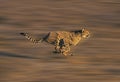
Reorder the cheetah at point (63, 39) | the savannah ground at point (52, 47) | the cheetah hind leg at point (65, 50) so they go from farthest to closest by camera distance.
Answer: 1. the cheetah hind leg at point (65, 50)
2. the cheetah at point (63, 39)
3. the savannah ground at point (52, 47)

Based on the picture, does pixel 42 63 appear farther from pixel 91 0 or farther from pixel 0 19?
pixel 91 0

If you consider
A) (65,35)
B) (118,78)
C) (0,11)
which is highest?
(0,11)

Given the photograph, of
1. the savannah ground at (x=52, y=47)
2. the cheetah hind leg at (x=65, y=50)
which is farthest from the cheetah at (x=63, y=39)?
the savannah ground at (x=52, y=47)

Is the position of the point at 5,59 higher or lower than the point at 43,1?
lower

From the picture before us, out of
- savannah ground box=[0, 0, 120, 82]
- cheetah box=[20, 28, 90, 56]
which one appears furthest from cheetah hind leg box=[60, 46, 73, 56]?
savannah ground box=[0, 0, 120, 82]

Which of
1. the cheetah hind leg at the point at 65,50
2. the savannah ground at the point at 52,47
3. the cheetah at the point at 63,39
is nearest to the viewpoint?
the savannah ground at the point at 52,47

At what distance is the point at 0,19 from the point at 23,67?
563cm

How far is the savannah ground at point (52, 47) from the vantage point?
11.1m

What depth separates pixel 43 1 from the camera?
19156mm

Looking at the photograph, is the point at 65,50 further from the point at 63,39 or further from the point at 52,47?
the point at 52,47

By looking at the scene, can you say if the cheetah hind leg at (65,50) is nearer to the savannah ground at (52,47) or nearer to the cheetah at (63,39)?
the cheetah at (63,39)

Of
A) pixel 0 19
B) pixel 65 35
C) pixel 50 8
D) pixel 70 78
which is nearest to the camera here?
pixel 70 78

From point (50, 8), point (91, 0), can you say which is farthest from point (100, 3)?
point (50, 8)

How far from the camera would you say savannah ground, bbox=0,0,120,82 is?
437 inches
